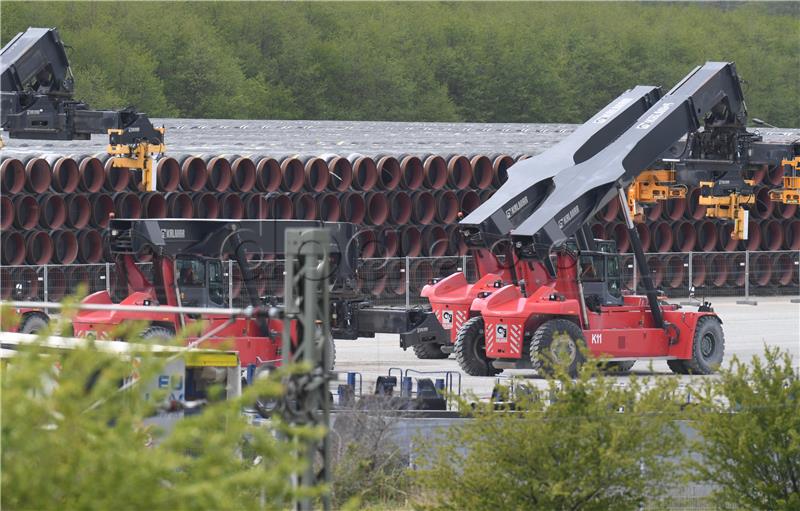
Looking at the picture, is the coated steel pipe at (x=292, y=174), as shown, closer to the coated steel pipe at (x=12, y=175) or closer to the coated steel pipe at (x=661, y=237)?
the coated steel pipe at (x=12, y=175)

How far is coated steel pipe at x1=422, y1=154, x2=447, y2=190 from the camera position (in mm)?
41219

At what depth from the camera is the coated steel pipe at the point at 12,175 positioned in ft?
115

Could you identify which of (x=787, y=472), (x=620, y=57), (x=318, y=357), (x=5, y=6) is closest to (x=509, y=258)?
(x=787, y=472)

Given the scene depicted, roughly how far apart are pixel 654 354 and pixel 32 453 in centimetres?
1859

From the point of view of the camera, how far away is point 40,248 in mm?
35750

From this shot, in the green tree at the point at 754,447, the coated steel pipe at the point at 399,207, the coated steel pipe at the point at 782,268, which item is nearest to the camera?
the green tree at the point at 754,447

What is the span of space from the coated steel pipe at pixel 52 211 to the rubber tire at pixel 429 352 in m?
11.4

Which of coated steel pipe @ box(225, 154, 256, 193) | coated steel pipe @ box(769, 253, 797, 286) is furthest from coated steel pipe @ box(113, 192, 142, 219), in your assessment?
coated steel pipe @ box(769, 253, 797, 286)

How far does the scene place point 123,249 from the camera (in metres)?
23.7

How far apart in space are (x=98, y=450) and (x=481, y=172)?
34.6 metres

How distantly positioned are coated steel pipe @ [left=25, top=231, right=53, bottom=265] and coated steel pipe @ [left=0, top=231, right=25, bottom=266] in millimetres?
157

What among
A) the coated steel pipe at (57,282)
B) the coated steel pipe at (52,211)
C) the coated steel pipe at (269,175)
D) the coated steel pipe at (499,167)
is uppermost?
the coated steel pipe at (499,167)

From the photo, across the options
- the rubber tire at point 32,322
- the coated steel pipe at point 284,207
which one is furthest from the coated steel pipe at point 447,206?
the rubber tire at point 32,322

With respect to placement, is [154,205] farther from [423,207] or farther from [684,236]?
[684,236]
